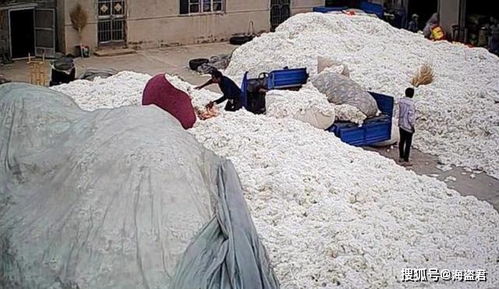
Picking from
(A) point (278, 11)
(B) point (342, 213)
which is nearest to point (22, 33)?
(A) point (278, 11)

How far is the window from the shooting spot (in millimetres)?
23953

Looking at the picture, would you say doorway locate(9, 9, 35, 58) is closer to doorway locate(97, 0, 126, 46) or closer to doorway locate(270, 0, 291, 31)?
doorway locate(97, 0, 126, 46)

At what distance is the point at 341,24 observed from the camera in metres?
19.5

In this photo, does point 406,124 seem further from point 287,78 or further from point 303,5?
point 303,5

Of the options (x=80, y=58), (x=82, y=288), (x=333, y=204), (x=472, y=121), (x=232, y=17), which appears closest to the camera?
(x=82, y=288)

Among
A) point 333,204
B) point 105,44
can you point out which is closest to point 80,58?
point 105,44

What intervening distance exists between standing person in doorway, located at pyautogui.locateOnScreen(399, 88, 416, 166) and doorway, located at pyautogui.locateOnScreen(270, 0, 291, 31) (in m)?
13.1

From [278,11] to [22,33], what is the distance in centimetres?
809

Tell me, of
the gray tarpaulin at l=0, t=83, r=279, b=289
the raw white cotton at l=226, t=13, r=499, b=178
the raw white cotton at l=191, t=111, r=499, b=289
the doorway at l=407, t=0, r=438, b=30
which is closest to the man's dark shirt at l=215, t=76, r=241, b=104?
the raw white cotton at l=191, t=111, r=499, b=289

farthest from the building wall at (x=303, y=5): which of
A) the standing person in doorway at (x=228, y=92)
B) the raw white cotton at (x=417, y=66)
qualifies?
the standing person in doorway at (x=228, y=92)

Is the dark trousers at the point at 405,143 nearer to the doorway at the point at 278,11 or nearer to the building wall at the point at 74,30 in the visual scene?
the building wall at the point at 74,30

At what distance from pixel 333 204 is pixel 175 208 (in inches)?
90.1

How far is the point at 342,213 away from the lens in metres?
8.96

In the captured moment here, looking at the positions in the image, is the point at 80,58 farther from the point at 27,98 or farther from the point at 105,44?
the point at 27,98
